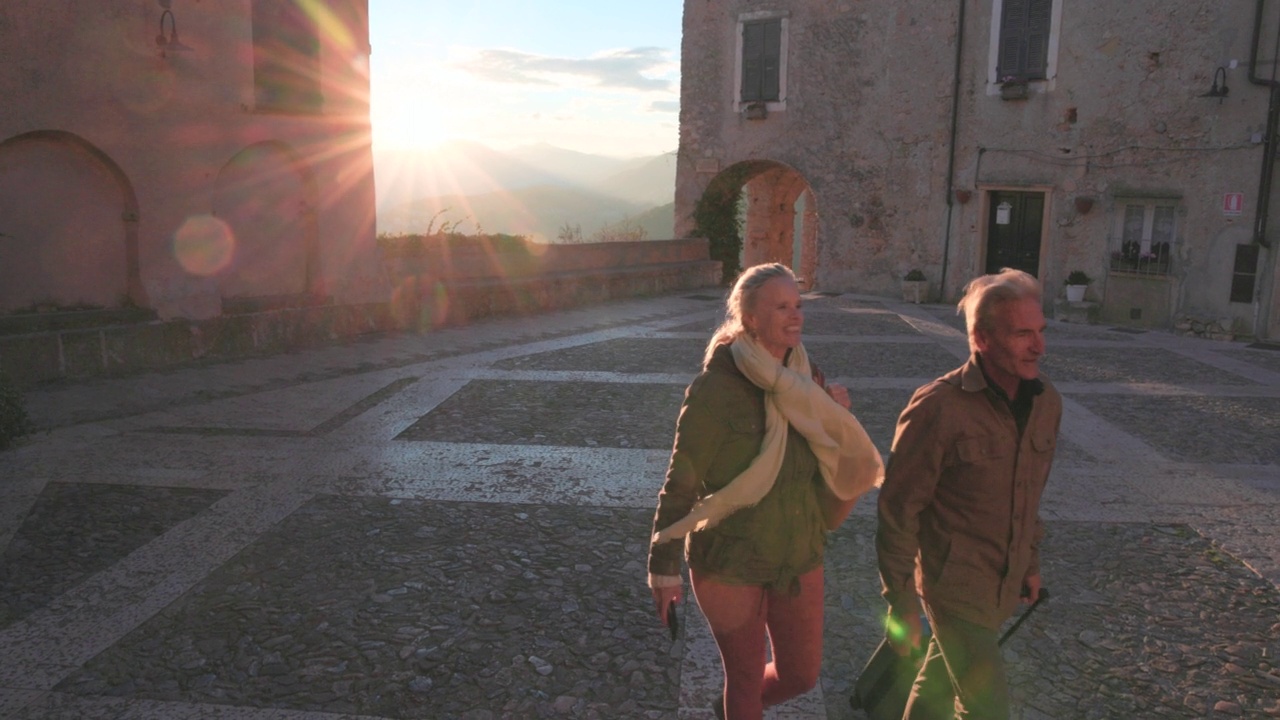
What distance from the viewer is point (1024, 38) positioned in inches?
637

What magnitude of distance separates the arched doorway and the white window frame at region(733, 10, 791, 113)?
1.24 metres

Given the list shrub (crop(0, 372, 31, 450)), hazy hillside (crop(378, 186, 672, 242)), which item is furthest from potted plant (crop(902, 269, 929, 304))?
hazy hillside (crop(378, 186, 672, 242))

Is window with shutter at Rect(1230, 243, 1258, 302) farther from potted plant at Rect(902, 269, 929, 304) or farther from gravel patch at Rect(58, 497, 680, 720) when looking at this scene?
gravel patch at Rect(58, 497, 680, 720)

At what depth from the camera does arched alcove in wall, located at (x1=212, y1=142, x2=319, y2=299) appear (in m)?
10.7

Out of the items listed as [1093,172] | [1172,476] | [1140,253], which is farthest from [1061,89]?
[1172,476]

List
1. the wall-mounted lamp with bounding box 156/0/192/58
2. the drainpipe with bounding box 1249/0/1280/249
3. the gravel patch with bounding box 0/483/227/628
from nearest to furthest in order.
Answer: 1. the gravel patch with bounding box 0/483/227/628
2. the wall-mounted lamp with bounding box 156/0/192/58
3. the drainpipe with bounding box 1249/0/1280/249

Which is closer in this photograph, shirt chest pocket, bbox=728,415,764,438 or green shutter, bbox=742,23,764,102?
shirt chest pocket, bbox=728,415,764,438

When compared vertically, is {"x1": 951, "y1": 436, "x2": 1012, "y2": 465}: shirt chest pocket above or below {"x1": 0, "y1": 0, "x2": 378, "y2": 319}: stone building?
below

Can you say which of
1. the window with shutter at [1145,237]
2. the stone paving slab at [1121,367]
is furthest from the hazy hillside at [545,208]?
the stone paving slab at [1121,367]

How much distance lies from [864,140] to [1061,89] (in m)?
3.95

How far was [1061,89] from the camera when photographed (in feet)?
51.8

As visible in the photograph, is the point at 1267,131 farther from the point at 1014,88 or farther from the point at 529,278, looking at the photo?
the point at 529,278

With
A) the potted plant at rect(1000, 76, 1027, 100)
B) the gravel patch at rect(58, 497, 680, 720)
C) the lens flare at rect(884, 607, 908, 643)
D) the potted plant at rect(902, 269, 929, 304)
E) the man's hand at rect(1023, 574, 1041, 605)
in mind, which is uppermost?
the potted plant at rect(1000, 76, 1027, 100)

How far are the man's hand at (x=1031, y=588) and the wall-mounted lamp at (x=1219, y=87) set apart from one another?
45.2 feet
